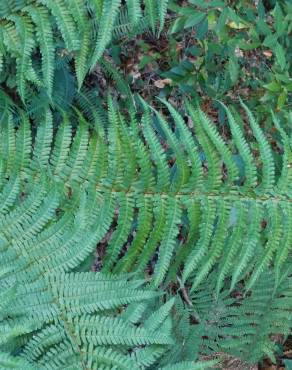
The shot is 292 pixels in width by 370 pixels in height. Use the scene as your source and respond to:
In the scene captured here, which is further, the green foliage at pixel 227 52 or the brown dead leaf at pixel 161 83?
the brown dead leaf at pixel 161 83

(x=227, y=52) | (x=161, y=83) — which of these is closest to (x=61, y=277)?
(x=227, y=52)

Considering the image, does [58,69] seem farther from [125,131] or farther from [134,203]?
[134,203]

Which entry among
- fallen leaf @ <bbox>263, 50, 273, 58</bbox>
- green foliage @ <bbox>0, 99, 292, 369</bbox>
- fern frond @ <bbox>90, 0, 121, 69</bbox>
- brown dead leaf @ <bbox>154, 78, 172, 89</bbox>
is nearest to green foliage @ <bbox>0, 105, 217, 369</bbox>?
green foliage @ <bbox>0, 99, 292, 369</bbox>

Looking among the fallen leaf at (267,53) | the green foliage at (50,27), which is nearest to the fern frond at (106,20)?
the green foliage at (50,27)

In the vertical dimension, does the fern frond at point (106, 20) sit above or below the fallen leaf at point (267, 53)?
above

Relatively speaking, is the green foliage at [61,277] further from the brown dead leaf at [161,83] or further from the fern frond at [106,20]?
the brown dead leaf at [161,83]

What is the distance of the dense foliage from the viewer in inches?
86.7

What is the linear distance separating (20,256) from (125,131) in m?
0.72

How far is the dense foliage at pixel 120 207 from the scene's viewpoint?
2.20 metres

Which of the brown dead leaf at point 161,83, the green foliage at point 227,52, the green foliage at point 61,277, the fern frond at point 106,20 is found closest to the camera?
the green foliage at point 61,277

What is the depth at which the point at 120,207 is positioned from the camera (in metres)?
2.57

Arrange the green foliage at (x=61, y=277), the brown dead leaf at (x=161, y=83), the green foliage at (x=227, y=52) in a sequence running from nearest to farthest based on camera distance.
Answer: the green foliage at (x=61, y=277) → the green foliage at (x=227, y=52) → the brown dead leaf at (x=161, y=83)

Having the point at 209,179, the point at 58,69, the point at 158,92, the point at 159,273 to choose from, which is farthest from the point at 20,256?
the point at 158,92

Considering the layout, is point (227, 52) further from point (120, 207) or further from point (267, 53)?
Result: point (120, 207)
